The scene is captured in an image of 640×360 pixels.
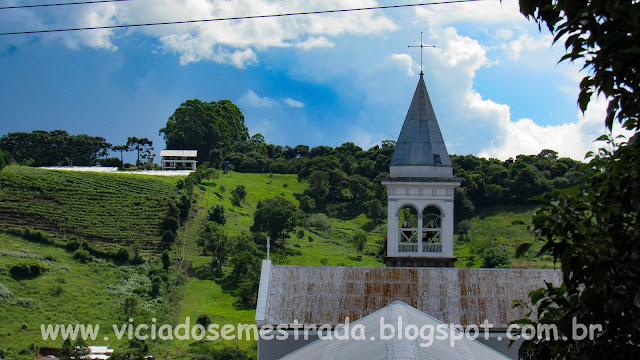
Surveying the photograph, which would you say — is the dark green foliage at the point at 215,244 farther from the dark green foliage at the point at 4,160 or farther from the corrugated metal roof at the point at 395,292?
the corrugated metal roof at the point at 395,292

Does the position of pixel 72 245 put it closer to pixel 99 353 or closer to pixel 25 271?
pixel 25 271

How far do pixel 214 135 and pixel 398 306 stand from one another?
101 m

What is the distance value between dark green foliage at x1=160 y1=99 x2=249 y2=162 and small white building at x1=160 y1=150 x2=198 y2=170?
5.42m

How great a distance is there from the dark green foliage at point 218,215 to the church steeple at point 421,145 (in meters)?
48.7

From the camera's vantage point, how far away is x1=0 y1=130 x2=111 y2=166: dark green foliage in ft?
328

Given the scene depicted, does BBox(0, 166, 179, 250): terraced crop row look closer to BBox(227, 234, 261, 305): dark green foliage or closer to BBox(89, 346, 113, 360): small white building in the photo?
BBox(227, 234, 261, 305): dark green foliage

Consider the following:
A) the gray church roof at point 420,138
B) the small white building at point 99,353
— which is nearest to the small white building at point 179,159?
the small white building at point 99,353

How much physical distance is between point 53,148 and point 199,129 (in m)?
21.2

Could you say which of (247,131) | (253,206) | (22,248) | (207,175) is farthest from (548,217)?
(247,131)

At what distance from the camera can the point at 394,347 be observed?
1076 cm

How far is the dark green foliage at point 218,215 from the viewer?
69375mm

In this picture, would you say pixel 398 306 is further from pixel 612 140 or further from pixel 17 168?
pixel 17 168

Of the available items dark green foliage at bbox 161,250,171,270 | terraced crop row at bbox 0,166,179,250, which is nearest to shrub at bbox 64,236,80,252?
terraced crop row at bbox 0,166,179,250

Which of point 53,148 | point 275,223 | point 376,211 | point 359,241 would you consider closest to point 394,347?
point 359,241
